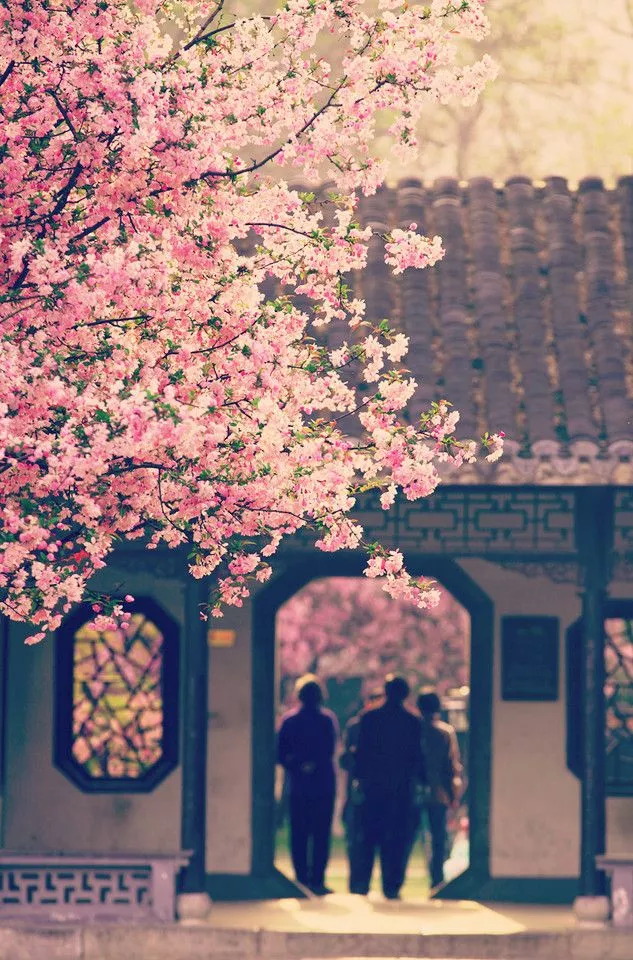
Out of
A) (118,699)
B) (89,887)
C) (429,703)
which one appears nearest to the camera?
(89,887)

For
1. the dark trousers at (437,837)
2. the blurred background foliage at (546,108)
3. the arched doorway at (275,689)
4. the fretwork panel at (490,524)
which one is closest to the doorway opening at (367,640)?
the blurred background foliage at (546,108)

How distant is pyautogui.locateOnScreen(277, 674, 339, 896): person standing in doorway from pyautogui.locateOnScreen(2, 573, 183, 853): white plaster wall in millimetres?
903

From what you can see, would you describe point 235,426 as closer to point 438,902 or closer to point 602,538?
point 602,538

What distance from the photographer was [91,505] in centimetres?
890

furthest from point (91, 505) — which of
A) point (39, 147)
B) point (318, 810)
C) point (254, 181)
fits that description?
point (318, 810)

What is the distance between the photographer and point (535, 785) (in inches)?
588

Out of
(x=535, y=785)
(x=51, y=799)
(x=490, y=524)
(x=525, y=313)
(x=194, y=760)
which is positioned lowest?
(x=51, y=799)

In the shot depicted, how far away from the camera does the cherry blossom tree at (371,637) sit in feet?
86.6

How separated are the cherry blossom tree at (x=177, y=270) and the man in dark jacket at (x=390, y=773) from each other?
480 cm

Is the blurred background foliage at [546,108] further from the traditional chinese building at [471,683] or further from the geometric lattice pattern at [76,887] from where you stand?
the geometric lattice pattern at [76,887]

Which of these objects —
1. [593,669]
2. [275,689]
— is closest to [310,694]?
[275,689]

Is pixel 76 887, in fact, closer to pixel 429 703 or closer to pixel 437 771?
pixel 437 771

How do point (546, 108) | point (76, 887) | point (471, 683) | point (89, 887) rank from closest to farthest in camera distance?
point (76, 887), point (89, 887), point (471, 683), point (546, 108)

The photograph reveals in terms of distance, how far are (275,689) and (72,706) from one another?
5.09 ft
